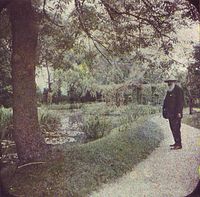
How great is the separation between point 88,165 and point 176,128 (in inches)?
17.5

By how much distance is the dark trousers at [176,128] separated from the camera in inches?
65.0

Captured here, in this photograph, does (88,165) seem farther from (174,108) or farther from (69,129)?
(174,108)

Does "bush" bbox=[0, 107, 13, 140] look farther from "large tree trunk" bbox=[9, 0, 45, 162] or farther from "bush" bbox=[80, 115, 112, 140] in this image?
"bush" bbox=[80, 115, 112, 140]

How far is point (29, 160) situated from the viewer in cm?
168

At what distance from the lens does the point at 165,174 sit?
1.58 metres

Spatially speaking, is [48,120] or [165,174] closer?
[165,174]

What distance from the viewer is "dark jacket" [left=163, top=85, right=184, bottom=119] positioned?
1.67 metres

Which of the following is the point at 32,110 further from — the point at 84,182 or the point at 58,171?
the point at 84,182

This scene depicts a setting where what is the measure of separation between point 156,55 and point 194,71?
0.20 metres

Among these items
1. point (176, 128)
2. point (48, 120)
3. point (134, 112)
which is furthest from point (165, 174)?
point (48, 120)

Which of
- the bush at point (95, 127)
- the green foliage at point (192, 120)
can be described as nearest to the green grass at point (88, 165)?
the bush at point (95, 127)

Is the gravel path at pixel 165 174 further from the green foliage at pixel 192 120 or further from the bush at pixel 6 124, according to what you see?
the bush at pixel 6 124

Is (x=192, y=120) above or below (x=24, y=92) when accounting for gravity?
below

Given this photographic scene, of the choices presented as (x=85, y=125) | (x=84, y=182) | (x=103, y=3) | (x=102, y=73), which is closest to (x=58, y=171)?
(x=84, y=182)
